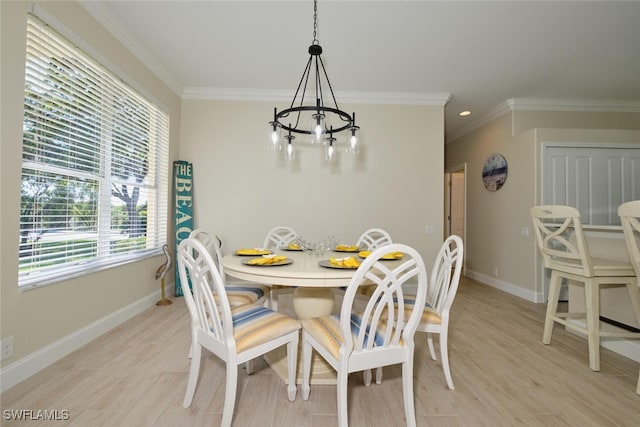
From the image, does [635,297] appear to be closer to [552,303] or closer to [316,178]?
[552,303]

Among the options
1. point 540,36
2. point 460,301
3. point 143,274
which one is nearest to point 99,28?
point 143,274

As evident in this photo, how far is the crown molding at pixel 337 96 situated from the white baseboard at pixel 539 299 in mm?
2740

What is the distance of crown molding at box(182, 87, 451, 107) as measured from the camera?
3.74 m

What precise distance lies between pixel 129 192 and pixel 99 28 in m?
1.42

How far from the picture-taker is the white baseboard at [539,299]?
2115 millimetres

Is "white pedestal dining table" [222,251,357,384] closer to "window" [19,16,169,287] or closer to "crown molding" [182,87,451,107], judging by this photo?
"window" [19,16,169,287]

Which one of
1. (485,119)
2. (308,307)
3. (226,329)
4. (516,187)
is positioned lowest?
(308,307)

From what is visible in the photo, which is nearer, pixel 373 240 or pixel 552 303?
pixel 552 303

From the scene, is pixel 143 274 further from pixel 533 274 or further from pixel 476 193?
Answer: pixel 476 193

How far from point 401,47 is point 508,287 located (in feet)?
11.5

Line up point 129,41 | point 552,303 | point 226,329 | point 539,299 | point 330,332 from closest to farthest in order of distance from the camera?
point 226,329, point 330,332, point 552,303, point 129,41, point 539,299

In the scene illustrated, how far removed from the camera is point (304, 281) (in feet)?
4.76

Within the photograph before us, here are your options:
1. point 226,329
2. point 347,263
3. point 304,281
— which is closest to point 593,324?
point 347,263

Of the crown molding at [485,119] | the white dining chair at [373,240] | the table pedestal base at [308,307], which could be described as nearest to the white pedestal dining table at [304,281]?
the table pedestal base at [308,307]
